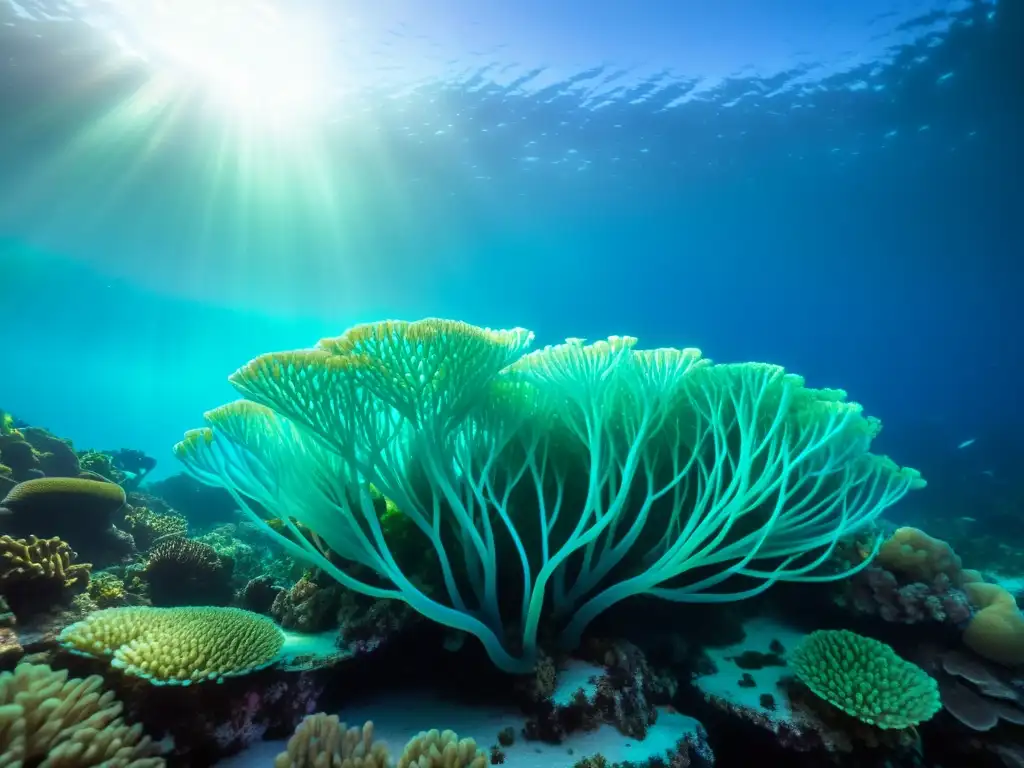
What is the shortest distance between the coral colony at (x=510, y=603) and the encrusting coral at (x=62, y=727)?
0.07ft

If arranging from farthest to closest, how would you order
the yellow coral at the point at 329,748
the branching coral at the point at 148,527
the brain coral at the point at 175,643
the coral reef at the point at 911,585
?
the branching coral at the point at 148,527 < the coral reef at the point at 911,585 < the brain coral at the point at 175,643 < the yellow coral at the point at 329,748

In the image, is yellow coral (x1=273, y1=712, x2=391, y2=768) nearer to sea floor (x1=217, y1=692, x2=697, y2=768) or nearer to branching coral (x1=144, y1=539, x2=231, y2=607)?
sea floor (x1=217, y1=692, x2=697, y2=768)

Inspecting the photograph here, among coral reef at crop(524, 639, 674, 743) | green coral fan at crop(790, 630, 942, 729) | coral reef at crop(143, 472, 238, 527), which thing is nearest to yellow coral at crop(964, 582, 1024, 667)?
green coral fan at crop(790, 630, 942, 729)

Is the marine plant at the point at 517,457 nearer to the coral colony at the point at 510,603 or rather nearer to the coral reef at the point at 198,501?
the coral colony at the point at 510,603

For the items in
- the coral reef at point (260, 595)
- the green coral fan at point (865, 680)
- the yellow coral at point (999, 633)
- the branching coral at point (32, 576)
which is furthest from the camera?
the coral reef at point (260, 595)

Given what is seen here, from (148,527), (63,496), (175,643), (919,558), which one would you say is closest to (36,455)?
(148,527)

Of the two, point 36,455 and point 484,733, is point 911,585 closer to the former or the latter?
point 484,733

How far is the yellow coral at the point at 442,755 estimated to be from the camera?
11.6 feet

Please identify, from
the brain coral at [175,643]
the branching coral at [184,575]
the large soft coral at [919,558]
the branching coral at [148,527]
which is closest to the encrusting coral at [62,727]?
the brain coral at [175,643]

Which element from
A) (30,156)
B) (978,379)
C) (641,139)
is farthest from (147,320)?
(978,379)

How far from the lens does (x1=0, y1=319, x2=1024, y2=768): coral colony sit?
4387 mm

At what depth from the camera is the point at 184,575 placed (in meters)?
7.41

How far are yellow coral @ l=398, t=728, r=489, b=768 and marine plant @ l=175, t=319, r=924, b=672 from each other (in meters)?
1.15

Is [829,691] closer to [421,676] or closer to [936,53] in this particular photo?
[421,676]
